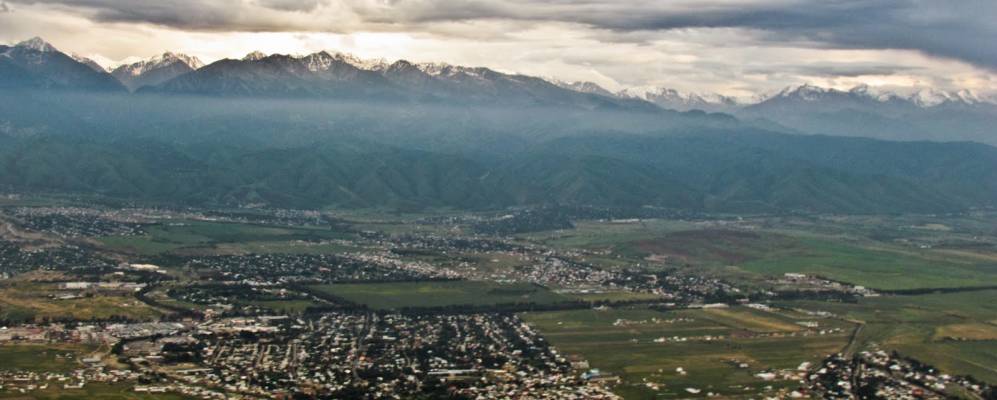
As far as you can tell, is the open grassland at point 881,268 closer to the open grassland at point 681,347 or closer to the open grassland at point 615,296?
the open grassland at point 615,296

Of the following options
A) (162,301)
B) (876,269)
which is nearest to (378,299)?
(162,301)

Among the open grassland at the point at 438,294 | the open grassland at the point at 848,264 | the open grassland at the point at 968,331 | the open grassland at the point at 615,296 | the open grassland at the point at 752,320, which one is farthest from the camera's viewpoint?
the open grassland at the point at 848,264

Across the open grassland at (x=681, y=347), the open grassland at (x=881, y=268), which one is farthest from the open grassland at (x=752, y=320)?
the open grassland at (x=881, y=268)

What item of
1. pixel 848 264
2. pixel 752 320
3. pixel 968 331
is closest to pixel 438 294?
pixel 752 320

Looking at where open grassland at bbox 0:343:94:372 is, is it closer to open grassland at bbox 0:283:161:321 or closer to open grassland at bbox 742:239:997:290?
open grassland at bbox 0:283:161:321

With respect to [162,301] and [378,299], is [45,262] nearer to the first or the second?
[162,301]

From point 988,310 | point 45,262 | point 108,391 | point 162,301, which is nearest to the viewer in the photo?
point 108,391

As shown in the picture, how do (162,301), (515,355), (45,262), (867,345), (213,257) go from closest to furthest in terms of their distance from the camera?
1. (515,355)
2. (867,345)
3. (162,301)
4. (45,262)
5. (213,257)
